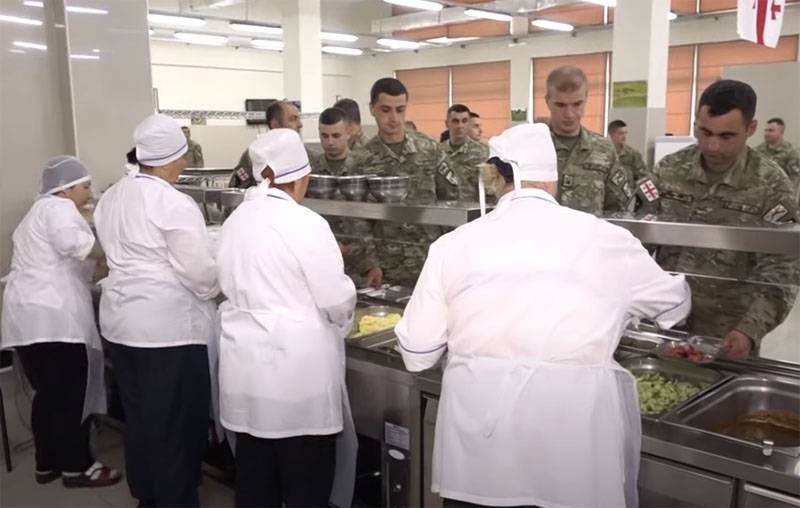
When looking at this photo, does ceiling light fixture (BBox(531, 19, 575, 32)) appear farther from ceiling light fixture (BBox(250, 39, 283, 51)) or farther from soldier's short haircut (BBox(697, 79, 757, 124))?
soldier's short haircut (BBox(697, 79, 757, 124))

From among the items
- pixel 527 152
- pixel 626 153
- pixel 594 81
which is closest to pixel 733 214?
pixel 527 152

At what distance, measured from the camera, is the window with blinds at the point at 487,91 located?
10.3 meters

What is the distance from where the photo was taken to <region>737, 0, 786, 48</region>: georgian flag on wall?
1.84m

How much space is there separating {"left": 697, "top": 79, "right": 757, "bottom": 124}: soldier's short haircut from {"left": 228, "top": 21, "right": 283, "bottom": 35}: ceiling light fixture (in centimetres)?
655

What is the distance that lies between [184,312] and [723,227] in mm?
1588

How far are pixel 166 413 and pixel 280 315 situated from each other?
2.22ft

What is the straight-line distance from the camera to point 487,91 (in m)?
10.6

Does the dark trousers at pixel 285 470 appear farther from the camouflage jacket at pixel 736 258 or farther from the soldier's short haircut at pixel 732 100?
the soldier's short haircut at pixel 732 100

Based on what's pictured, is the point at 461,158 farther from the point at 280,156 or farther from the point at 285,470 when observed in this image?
the point at 285,470

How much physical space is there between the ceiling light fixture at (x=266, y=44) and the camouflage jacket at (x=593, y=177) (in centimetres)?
795

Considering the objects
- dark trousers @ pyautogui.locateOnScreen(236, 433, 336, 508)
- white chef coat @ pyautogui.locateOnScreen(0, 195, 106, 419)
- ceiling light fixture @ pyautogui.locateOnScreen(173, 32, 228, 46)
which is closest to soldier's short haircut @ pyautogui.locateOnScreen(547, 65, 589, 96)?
dark trousers @ pyautogui.locateOnScreen(236, 433, 336, 508)

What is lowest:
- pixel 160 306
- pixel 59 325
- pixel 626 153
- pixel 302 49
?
pixel 59 325

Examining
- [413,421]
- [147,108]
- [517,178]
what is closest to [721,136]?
[517,178]

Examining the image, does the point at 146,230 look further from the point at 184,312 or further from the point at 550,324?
the point at 550,324
